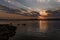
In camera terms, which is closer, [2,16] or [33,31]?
[2,16]

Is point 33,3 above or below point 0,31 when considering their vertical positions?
above

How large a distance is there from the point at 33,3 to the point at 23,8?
6.9 inches

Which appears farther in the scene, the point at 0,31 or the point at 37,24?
the point at 37,24

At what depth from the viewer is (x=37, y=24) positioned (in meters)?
1.86

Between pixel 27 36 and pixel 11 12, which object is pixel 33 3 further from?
pixel 27 36

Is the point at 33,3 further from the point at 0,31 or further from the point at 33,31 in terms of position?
the point at 0,31

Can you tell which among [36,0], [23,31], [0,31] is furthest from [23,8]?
[0,31]

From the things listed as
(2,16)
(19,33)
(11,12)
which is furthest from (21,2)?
(19,33)

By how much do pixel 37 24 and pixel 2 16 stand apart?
0.56 metres

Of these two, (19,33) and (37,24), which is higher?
(37,24)

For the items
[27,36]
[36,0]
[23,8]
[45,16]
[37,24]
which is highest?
[36,0]

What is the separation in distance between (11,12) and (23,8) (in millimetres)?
198

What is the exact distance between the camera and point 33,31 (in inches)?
73.5

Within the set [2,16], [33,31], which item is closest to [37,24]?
[33,31]
